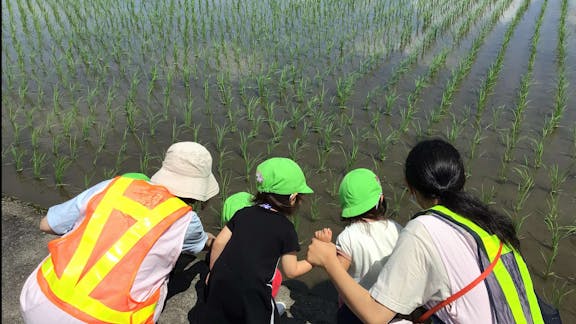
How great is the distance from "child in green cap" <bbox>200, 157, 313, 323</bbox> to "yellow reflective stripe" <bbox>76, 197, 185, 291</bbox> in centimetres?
32

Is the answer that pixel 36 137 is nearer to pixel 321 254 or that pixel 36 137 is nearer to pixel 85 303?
pixel 85 303

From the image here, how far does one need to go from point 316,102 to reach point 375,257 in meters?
3.03

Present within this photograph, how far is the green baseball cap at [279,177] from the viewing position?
5.18ft

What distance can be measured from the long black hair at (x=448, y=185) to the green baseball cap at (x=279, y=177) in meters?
0.46

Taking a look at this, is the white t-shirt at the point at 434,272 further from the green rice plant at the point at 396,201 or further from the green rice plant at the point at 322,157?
the green rice plant at the point at 322,157

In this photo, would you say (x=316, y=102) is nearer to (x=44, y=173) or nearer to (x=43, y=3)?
(x=44, y=173)

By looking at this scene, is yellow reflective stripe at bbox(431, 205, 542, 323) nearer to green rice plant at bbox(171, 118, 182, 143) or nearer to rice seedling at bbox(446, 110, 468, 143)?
rice seedling at bbox(446, 110, 468, 143)

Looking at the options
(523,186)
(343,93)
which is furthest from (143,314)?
(343,93)

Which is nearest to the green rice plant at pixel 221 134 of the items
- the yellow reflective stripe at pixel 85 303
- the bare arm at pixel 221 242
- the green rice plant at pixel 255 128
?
the green rice plant at pixel 255 128

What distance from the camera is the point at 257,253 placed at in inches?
59.7

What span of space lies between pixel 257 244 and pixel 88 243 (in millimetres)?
589

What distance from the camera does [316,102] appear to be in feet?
14.5

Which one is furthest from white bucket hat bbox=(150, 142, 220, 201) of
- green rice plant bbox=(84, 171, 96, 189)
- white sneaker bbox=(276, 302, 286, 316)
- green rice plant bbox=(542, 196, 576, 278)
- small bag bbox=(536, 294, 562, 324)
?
green rice plant bbox=(542, 196, 576, 278)

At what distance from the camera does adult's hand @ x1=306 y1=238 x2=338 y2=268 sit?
146 centimetres
